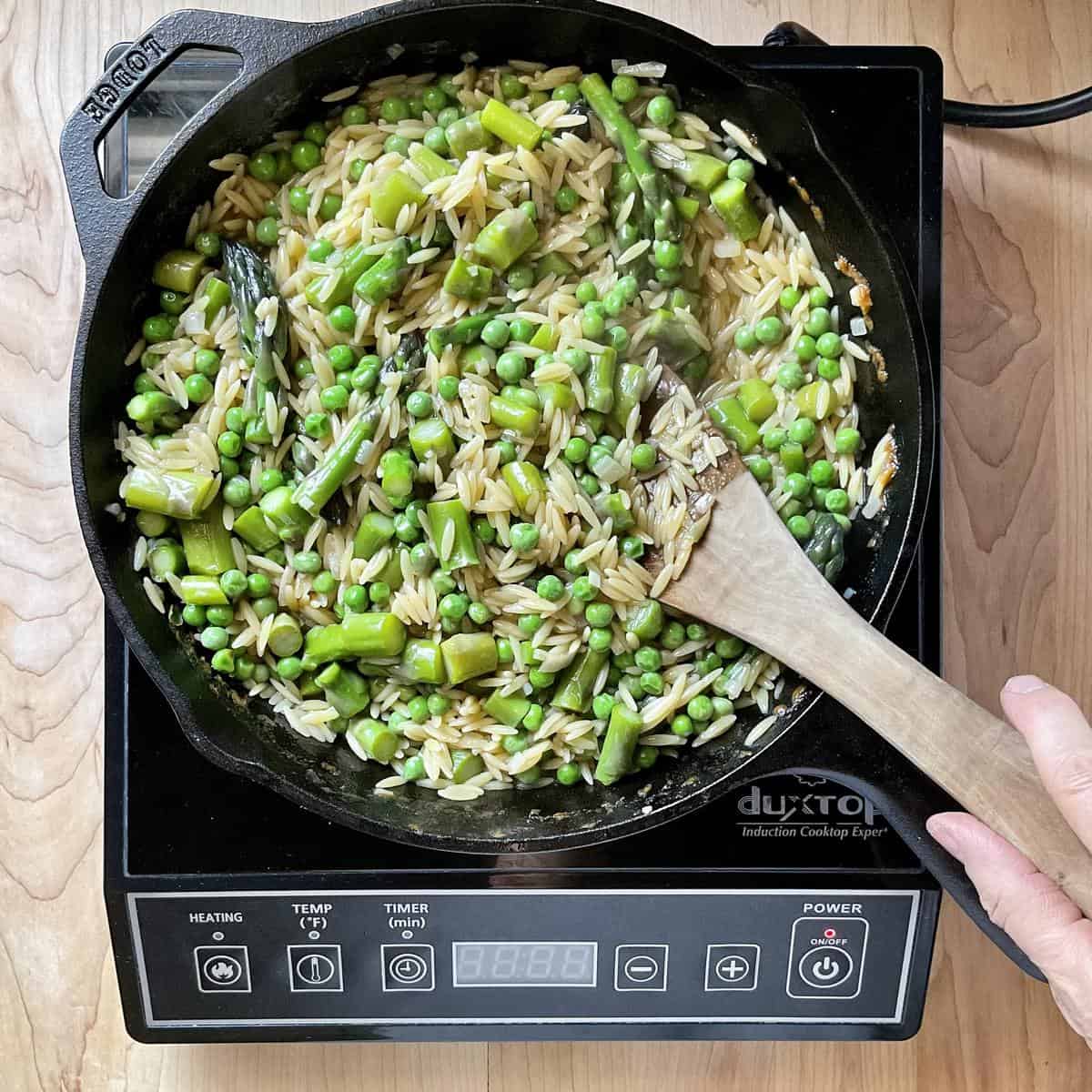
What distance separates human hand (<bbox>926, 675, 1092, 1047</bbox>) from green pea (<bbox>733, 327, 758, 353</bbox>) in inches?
28.8

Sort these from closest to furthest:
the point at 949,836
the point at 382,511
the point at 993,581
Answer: the point at 949,836
the point at 382,511
the point at 993,581

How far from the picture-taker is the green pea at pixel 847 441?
6.35 feet

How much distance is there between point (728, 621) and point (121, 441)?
3.47 ft

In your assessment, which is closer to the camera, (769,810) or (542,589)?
(542,589)

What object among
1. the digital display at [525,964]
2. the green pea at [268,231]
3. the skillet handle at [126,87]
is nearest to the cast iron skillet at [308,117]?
the skillet handle at [126,87]

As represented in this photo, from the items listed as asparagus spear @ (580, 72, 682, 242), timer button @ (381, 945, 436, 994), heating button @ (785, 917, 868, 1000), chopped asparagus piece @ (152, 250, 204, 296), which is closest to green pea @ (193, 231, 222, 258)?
chopped asparagus piece @ (152, 250, 204, 296)

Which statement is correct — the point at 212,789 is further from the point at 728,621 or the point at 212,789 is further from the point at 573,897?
the point at 728,621

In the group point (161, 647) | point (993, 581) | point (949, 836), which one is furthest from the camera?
point (993, 581)

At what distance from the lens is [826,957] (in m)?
2.10

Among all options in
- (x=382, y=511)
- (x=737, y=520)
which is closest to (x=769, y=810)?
(x=737, y=520)

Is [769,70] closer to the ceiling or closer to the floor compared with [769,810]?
closer to the ceiling

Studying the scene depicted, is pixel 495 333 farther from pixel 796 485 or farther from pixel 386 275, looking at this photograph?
pixel 796 485

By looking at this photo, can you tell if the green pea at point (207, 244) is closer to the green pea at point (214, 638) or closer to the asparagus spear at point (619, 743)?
the green pea at point (214, 638)

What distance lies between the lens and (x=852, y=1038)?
214 centimetres
